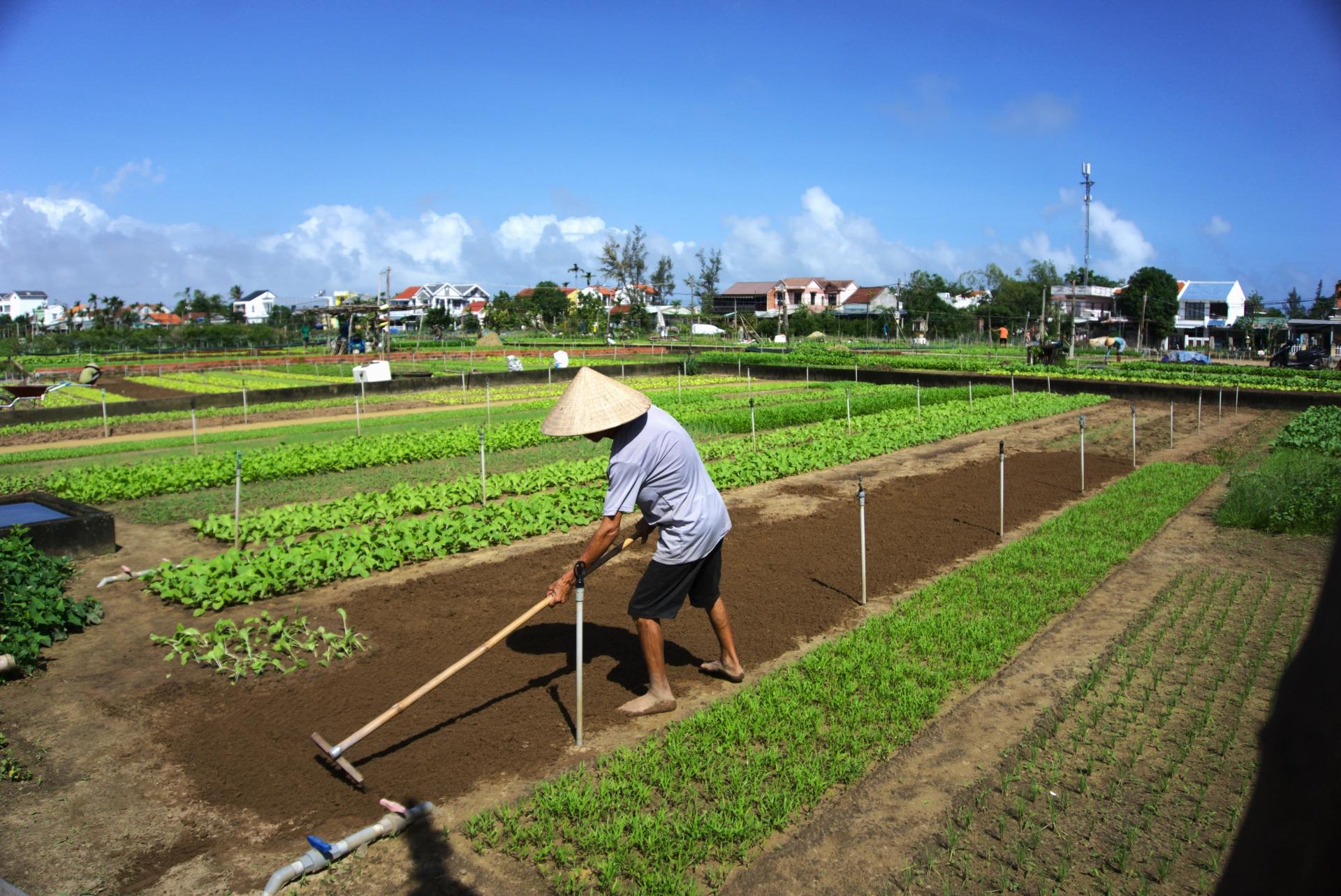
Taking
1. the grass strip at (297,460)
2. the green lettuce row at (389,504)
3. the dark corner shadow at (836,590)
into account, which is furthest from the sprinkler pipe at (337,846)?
the grass strip at (297,460)

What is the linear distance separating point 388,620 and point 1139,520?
8.86m

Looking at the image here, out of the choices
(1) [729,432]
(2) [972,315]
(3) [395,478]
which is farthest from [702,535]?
(2) [972,315]

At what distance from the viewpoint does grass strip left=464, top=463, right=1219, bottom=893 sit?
445cm

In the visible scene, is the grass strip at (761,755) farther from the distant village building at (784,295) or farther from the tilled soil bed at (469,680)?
the distant village building at (784,295)

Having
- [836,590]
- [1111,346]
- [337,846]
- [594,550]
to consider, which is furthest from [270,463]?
[1111,346]

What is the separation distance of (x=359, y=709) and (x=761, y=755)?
274 centimetres

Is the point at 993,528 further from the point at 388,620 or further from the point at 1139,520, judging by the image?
the point at 388,620

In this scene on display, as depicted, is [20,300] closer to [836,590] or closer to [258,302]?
[258,302]

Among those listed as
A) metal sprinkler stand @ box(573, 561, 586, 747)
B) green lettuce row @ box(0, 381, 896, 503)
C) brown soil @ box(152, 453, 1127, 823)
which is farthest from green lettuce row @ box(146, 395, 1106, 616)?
green lettuce row @ box(0, 381, 896, 503)

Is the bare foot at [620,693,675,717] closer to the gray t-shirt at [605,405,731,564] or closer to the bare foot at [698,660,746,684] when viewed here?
the bare foot at [698,660,746,684]

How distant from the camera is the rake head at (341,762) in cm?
510

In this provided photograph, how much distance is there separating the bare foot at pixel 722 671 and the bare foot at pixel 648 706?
1.95ft

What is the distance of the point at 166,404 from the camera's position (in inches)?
1031

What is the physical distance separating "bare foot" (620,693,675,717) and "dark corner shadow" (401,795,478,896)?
1539 millimetres
